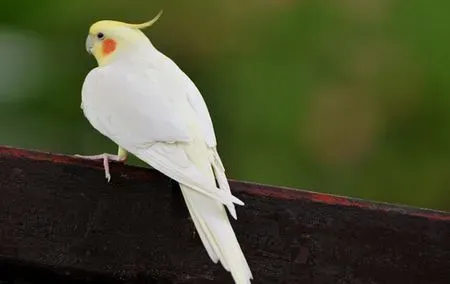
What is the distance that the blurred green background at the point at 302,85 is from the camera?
113 cm

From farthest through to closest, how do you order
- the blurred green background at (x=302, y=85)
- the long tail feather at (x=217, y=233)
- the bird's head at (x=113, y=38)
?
the blurred green background at (x=302, y=85) → the bird's head at (x=113, y=38) → the long tail feather at (x=217, y=233)

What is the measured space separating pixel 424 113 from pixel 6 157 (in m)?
0.76

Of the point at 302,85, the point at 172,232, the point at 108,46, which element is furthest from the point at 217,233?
the point at 302,85

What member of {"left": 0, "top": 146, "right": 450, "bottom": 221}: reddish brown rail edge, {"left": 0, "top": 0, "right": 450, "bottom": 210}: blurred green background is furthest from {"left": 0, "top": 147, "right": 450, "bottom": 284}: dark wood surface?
{"left": 0, "top": 0, "right": 450, "bottom": 210}: blurred green background

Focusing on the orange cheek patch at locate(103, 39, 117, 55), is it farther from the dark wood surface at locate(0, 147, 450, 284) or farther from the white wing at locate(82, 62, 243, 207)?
the dark wood surface at locate(0, 147, 450, 284)

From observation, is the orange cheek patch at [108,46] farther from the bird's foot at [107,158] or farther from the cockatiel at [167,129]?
the bird's foot at [107,158]

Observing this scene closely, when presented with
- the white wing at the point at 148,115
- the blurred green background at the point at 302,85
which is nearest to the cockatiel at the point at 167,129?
the white wing at the point at 148,115

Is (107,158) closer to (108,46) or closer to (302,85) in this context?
(108,46)

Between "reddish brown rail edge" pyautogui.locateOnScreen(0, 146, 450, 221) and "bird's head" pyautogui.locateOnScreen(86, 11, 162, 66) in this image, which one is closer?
"reddish brown rail edge" pyautogui.locateOnScreen(0, 146, 450, 221)

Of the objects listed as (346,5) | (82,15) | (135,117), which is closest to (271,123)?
(346,5)

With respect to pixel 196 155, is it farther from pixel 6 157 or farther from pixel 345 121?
pixel 345 121

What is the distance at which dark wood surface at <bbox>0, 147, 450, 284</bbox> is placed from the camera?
1.59 feet

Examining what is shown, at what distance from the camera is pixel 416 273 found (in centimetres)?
48

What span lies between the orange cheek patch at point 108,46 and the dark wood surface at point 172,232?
0.17m
